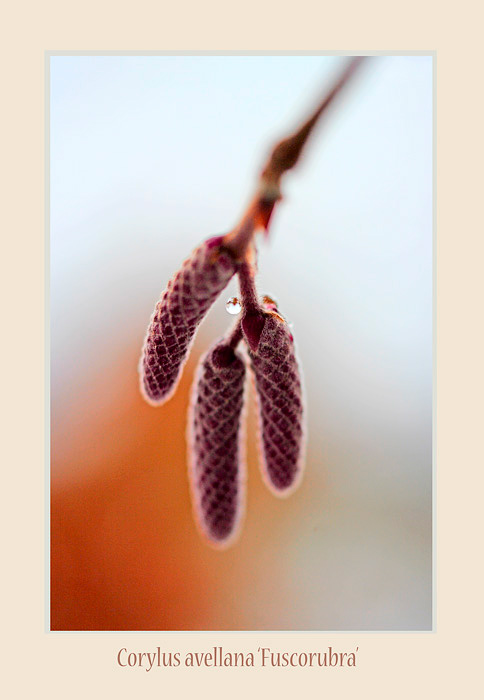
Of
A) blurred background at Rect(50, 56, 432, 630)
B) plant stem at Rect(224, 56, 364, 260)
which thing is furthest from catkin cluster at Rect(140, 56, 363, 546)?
blurred background at Rect(50, 56, 432, 630)

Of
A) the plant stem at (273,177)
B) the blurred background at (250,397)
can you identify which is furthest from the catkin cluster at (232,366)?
the blurred background at (250,397)

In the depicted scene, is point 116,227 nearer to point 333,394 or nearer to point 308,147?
point 333,394

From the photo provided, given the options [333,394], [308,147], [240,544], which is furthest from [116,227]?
[308,147]

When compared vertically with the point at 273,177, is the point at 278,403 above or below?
below

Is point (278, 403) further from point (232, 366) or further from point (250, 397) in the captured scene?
point (250, 397)

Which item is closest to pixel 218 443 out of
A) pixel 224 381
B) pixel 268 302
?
pixel 224 381

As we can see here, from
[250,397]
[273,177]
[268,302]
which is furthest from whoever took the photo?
[250,397]

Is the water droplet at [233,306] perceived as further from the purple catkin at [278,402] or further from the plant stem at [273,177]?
the plant stem at [273,177]
